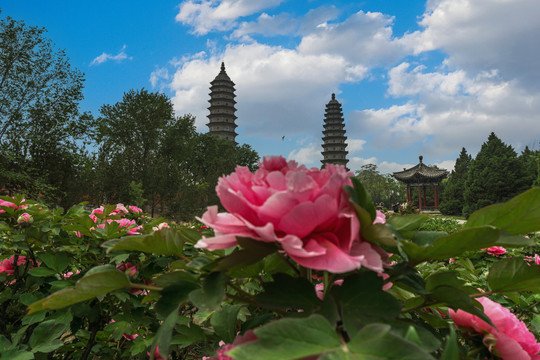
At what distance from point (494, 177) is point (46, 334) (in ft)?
106

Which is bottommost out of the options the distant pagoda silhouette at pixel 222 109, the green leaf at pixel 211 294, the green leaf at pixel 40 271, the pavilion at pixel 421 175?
the green leaf at pixel 40 271

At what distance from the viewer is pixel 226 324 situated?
2.55 ft

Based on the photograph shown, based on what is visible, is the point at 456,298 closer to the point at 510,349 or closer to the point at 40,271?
the point at 510,349

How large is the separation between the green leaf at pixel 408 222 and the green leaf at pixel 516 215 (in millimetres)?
83

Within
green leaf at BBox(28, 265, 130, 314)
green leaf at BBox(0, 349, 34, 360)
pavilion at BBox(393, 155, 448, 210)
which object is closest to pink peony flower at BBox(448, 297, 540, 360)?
green leaf at BBox(28, 265, 130, 314)

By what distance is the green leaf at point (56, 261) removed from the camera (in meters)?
1.37

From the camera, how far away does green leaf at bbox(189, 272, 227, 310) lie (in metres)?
0.48

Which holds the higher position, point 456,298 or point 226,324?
point 456,298

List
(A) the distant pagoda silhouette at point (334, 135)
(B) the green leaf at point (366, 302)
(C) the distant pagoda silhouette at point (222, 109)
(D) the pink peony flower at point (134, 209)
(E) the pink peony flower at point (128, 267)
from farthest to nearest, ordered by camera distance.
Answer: (A) the distant pagoda silhouette at point (334, 135), (C) the distant pagoda silhouette at point (222, 109), (D) the pink peony flower at point (134, 209), (E) the pink peony flower at point (128, 267), (B) the green leaf at point (366, 302)

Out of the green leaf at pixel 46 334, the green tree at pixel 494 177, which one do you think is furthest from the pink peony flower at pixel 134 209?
the green tree at pixel 494 177

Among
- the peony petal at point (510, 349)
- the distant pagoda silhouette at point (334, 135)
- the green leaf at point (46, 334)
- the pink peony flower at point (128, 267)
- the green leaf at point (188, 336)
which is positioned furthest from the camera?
the distant pagoda silhouette at point (334, 135)

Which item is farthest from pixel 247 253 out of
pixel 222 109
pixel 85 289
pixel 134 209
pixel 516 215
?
pixel 222 109

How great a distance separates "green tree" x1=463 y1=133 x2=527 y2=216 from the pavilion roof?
684 centimetres

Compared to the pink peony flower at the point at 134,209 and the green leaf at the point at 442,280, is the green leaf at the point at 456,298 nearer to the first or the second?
the green leaf at the point at 442,280
